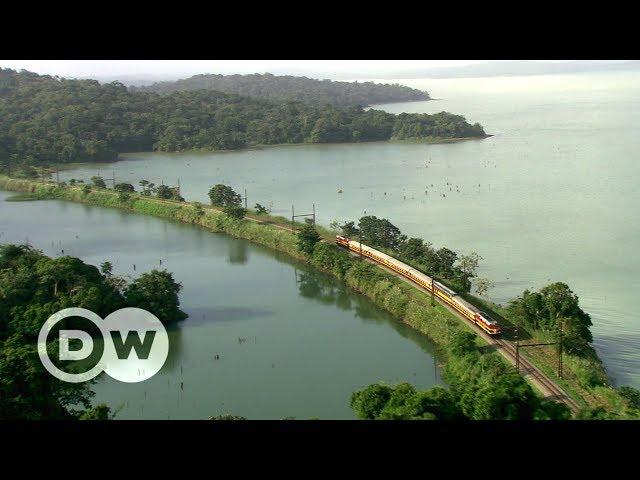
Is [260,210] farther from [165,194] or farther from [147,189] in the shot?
[147,189]

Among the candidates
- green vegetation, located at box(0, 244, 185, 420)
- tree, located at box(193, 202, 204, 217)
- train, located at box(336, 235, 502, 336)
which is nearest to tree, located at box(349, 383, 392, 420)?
train, located at box(336, 235, 502, 336)

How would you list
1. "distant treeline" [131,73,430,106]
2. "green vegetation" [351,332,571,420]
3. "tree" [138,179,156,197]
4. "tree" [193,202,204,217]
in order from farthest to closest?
"distant treeline" [131,73,430,106] → "tree" [138,179,156,197] → "tree" [193,202,204,217] → "green vegetation" [351,332,571,420]

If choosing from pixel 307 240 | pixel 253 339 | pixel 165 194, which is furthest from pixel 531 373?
pixel 165 194

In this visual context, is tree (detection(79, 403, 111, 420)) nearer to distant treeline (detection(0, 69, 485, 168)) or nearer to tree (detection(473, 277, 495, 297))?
tree (detection(473, 277, 495, 297))

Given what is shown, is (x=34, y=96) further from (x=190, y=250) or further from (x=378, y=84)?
(x=378, y=84)
